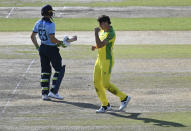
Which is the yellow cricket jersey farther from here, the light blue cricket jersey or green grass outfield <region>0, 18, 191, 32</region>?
green grass outfield <region>0, 18, 191, 32</region>

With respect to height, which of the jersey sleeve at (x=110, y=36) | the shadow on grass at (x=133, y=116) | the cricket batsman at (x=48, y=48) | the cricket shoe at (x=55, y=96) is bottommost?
the cricket shoe at (x=55, y=96)

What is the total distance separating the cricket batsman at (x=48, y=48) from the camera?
12719mm

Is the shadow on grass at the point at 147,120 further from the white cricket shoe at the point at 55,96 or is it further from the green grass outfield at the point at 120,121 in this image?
the white cricket shoe at the point at 55,96

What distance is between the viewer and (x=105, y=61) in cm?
1179

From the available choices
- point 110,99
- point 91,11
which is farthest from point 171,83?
point 91,11

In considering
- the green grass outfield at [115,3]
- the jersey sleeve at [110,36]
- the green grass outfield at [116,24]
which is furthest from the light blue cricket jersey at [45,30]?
the green grass outfield at [115,3]

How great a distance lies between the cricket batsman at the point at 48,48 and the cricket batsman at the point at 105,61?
1092 millimetres

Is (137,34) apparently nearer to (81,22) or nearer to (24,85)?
→ (81,22)

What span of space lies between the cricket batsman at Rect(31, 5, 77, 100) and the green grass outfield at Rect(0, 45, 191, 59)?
4.28 meters

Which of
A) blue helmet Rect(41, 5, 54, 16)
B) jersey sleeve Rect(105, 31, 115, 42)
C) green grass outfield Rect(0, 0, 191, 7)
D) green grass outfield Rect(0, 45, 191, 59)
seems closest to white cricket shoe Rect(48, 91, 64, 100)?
blue helmet Rect(41, 5, 54, 16)

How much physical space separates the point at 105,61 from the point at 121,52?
6303 millimetres

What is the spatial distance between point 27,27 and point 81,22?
7.98 ft

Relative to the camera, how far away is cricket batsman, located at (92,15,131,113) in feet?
38.1

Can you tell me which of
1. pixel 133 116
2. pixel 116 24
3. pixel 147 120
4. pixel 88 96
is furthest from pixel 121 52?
pixel 147 120
